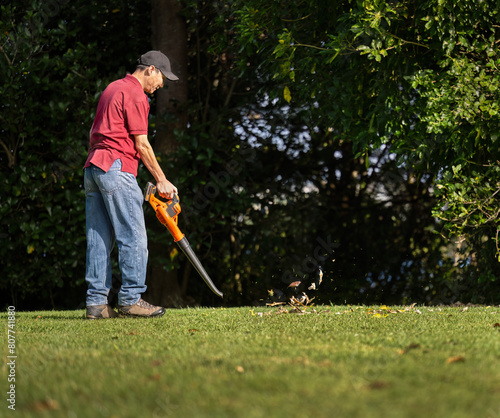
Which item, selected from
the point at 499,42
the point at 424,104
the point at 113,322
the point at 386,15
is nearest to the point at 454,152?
the point at 424,104

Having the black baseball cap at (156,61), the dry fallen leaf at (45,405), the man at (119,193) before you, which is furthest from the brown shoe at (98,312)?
the dry fallen leaf at (45,405)

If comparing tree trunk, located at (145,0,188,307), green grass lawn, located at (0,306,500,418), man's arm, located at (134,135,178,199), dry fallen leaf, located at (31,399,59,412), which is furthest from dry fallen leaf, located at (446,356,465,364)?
tree trunk, located at (145,0,188,307)

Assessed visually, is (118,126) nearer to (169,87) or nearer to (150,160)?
(150,160)

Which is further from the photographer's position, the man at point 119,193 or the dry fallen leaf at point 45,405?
the man at point 119,193

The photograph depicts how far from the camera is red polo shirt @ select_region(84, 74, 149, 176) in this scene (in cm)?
470

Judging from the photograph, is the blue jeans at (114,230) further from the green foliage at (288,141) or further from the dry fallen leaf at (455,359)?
the dry fallen leaf at (455,359)

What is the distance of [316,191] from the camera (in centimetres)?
895

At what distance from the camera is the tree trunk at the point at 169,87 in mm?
8102

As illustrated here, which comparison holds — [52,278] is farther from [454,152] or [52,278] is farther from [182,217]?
[454,152]

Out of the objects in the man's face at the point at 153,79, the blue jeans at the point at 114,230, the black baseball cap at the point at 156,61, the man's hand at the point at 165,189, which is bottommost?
the blue jeans at the point at 114,230

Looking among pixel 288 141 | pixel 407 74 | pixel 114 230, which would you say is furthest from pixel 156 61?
pixel 288 141

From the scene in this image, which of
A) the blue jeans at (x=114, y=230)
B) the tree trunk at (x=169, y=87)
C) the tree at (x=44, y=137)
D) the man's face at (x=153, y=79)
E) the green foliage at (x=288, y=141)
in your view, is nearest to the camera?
the blue jeans at (x=114, y=230)

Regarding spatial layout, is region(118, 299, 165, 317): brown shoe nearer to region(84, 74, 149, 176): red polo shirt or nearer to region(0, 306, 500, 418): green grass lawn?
region(0, 306, 500, 418): green grass lawn

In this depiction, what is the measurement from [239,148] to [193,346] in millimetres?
5367
